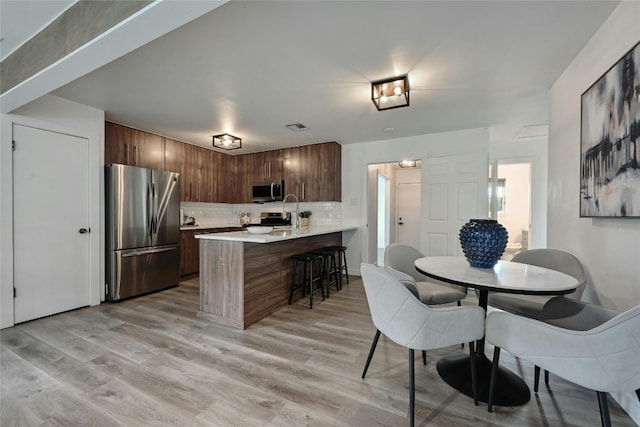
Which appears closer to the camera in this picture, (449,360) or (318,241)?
(449,360)

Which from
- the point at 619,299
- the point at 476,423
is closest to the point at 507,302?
the point at 619,299

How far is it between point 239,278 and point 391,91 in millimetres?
2311

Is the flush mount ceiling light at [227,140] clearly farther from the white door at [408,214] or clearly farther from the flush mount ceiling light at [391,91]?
the white door at [408,214]

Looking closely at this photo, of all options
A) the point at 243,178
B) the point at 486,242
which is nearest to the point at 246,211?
the point at 243,178

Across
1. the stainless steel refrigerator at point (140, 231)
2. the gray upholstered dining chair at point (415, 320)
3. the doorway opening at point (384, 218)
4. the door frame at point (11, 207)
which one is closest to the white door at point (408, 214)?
the doorway opening at point (384, 218)

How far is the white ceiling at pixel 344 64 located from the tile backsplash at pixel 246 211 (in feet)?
5.70

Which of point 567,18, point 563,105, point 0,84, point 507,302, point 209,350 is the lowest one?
point 209,350

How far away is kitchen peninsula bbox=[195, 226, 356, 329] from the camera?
2592mm

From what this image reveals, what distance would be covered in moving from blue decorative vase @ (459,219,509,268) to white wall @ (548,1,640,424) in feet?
1.88

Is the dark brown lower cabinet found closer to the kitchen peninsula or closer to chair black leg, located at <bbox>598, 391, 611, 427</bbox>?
the kitchen peninsula

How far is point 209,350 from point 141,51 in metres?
2.43

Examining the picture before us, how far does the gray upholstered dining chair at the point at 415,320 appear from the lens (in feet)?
4.39

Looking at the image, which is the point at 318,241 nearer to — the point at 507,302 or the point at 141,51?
the point at 507,302

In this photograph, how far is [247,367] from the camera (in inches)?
75.2
